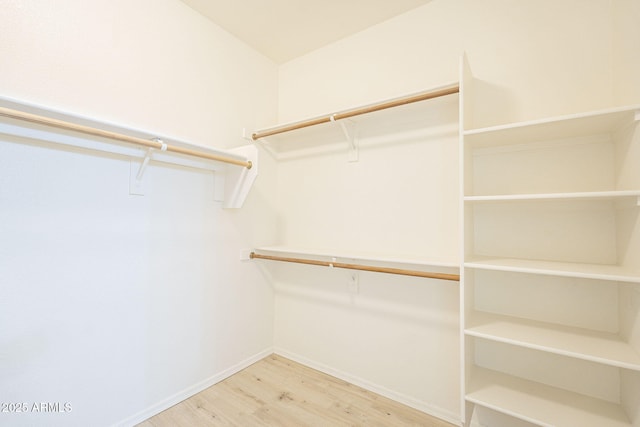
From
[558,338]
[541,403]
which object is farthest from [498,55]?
[541,403]

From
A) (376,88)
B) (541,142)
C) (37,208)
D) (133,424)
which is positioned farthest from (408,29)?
(133,424)

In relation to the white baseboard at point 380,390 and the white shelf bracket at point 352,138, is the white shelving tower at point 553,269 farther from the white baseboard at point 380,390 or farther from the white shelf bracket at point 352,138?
the white shelf bracket at point 352,138

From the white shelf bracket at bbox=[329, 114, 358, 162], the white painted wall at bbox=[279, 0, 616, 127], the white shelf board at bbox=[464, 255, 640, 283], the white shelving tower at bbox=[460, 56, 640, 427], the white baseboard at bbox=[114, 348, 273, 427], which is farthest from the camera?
the white shelf bracket at bbox=[329, 114, 358, 162]

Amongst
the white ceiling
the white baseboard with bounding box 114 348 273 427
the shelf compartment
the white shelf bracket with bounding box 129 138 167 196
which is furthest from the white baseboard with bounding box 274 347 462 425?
the white ceiling

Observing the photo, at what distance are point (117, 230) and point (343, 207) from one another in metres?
1.43

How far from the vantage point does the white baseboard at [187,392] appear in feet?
5.21

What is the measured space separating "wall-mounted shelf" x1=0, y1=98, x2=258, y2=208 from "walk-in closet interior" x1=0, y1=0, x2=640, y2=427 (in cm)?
1

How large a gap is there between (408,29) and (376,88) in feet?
1.35

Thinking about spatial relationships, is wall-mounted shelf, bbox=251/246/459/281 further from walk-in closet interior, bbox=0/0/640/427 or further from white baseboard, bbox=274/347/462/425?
white baseboard, bbox=274/347/462/425

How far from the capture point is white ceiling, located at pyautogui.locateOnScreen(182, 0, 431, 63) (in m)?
1.86

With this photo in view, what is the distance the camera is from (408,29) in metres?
1.90

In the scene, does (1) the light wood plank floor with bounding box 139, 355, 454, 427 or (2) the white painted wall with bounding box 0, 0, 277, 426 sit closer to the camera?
(2) the white painted wall with bounding box 0, 0, 277, 426

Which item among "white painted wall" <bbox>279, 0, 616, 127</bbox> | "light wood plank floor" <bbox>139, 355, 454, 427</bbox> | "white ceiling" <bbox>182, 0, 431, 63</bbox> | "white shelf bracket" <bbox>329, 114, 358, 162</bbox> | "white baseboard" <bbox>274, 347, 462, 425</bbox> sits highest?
"white ceiling" <bbox>182, 0, 431, 63</bbox>

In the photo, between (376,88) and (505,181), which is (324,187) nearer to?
(376,88)
